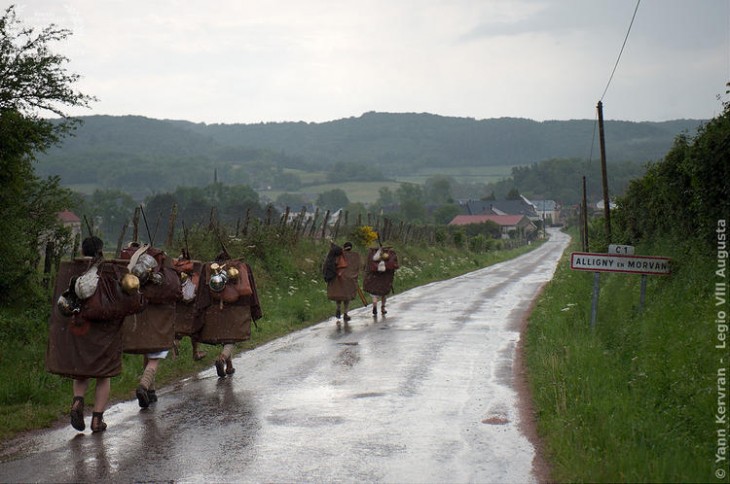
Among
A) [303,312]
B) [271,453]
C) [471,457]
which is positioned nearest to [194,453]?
[271,453]

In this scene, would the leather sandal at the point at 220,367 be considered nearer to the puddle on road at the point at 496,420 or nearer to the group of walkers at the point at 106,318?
the group of walkers at the point at 106,318

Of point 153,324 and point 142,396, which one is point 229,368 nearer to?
point 153,324

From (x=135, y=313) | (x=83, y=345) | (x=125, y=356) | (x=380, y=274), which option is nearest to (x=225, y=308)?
(x=125, y=356)

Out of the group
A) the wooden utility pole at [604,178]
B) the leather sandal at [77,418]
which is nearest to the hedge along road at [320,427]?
the leather sandal at [77,418]

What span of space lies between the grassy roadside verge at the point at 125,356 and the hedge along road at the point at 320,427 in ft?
1.70

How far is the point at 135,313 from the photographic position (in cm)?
870

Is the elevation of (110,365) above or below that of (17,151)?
below

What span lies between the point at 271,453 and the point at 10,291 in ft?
25.7

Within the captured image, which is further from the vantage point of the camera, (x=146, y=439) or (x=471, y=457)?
(x=146, y=439)

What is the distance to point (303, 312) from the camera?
64.9ft

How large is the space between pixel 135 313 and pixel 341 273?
10773 millimetres

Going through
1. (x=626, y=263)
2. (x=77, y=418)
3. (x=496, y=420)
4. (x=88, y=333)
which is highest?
(x=88, y=333)

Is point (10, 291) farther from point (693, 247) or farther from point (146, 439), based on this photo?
point (693, 247)

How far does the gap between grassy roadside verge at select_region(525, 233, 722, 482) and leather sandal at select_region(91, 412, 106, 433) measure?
445 cm
